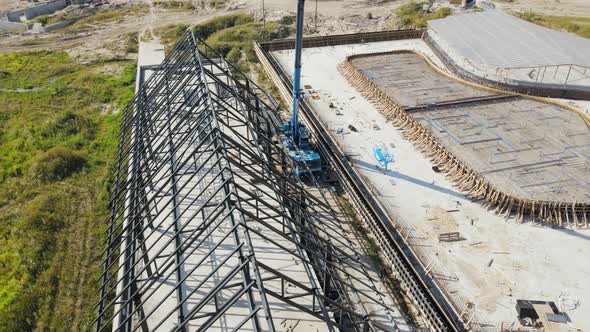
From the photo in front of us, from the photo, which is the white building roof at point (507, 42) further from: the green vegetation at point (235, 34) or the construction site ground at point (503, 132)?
the green vegetation at point (235, 34)

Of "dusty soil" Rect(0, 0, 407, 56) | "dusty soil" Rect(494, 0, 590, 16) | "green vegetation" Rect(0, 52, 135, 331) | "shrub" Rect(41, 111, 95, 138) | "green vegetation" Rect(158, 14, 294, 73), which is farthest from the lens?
"dusty soil" Rect(494, 0, 590, 16)

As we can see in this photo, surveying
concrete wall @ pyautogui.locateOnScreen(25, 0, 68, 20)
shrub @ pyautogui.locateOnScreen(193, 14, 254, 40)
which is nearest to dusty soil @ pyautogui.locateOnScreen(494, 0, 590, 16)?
shrub @ pyautogui.locateOnScreen(193, 14, 254, 40)

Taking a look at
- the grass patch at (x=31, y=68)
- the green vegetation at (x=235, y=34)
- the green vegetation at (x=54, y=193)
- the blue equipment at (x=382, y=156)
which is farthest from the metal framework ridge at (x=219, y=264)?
the grass patch at (x=31, y=68)

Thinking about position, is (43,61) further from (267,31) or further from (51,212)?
(51,212)

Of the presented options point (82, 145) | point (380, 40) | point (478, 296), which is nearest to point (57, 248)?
point (82, 145)

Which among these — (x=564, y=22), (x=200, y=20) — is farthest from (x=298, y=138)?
(x=564, y=22)

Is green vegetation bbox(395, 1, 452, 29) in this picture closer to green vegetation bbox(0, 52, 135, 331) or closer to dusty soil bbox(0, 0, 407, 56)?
dusty soil bbox(0, 0, 407, 56)
